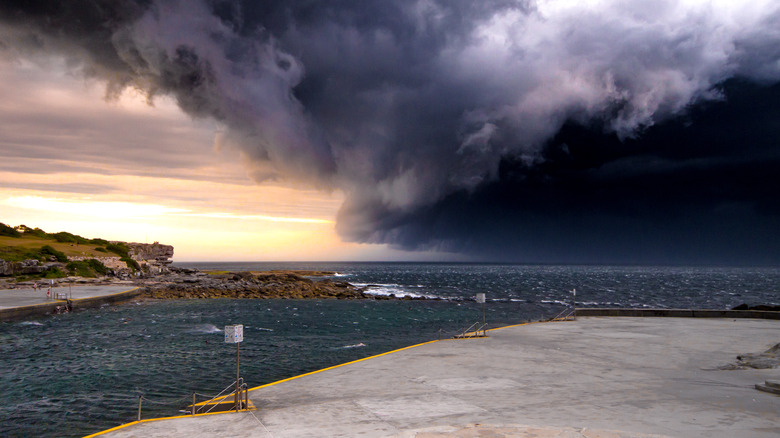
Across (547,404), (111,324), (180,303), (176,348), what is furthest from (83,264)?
(547,404)

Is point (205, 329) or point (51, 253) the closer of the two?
point (205, 329)

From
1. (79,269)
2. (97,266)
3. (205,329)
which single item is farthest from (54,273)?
(205,329)

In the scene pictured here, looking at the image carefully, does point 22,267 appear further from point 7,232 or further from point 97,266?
point 7,232

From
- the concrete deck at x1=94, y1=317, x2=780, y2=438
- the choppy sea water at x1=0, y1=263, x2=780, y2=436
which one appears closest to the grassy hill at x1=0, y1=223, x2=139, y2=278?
the choppy sea water at x1=0, y1=263, x2=780, y2=436

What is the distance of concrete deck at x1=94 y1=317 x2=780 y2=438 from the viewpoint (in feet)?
44.0

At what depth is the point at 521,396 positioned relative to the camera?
17125 millimetres

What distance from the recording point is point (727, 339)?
96.1ft

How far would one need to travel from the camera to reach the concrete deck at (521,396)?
44.0 feet

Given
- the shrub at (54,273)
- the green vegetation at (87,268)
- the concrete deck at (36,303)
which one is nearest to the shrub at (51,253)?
the green vegetation at (87,268)

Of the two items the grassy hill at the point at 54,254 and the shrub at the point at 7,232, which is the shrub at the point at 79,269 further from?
the shrub at the point at 7,232

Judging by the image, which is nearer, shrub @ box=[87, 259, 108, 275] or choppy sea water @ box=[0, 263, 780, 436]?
choppy sea water @ box=[0, 263, 780, 436]

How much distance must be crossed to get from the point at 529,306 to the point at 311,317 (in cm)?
3568

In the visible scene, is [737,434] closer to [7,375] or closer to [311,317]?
[7,375]

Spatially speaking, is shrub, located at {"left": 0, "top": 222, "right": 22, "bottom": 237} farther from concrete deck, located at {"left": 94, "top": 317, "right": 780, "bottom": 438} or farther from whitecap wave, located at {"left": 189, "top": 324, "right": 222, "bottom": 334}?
concrete deck, located at {"left": 94, "top": 317, "right": 780, "bottom": 438}
